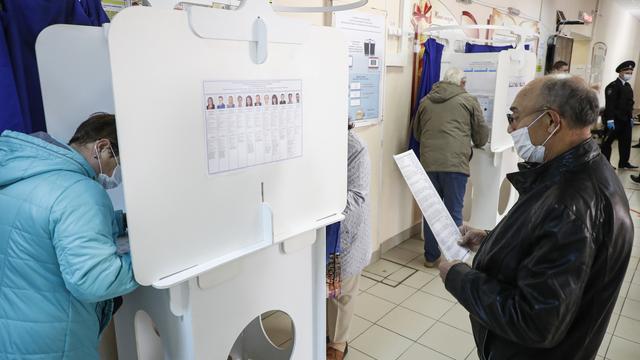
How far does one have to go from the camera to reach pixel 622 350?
2.50 meters

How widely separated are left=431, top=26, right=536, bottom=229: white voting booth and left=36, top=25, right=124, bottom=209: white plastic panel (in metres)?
2.61

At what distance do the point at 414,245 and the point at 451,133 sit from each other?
1.20m

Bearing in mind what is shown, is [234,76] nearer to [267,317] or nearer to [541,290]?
[541,290]

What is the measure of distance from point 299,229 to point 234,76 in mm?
562

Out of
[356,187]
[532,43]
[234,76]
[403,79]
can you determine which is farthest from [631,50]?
[234,76]

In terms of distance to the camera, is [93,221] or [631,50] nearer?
[93,221]

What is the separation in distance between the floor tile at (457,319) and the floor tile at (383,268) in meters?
0.65

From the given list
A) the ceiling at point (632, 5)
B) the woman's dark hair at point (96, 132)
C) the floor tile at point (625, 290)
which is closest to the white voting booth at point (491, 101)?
the floor tile at point (625, 290)

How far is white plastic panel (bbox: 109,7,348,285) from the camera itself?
1.01m

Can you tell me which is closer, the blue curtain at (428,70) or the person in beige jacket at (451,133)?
the person in beige jacket at (451,133)

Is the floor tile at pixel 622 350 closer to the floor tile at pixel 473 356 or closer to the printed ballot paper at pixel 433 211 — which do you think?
the floor tile at pixel 473 356

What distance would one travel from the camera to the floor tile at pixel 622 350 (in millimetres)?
2438

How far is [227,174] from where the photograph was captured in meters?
1.23

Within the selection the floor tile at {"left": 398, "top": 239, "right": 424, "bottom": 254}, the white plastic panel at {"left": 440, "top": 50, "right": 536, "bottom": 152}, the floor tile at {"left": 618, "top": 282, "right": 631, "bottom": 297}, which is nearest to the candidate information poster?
the white plastic panel at {"left": 440, "top": 50, "right": 536, "bottom": 152}
